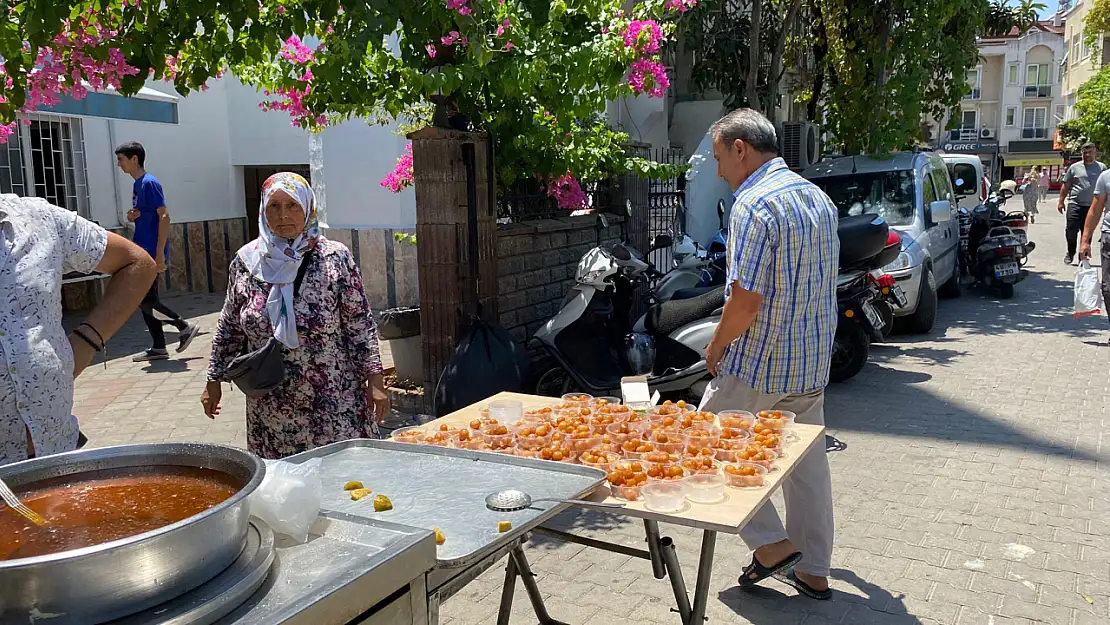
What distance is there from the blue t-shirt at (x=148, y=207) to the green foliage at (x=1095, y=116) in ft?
103

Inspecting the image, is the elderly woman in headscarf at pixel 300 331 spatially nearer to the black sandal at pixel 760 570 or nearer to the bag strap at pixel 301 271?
the bag strap at pixel 301 271

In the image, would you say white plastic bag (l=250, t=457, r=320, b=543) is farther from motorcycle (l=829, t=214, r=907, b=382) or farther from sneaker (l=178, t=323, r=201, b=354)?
sneaker (l=178, t=323, r=201, b=354)

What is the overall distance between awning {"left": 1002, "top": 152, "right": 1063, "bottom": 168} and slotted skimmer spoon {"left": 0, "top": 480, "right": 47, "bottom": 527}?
76.1m

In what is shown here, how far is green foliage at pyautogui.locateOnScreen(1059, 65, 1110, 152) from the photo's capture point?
111 ft

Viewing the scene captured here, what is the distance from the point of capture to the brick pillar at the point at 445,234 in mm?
6660

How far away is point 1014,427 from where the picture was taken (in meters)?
6.76

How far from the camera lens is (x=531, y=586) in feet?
11.9

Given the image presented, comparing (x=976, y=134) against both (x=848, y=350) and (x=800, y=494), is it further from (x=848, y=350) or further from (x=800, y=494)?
(x=800, y=494)

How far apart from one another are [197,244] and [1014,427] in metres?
12.3

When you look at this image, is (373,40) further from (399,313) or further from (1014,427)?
(1014,427)

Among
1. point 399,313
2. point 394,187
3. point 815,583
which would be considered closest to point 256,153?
point 394,187

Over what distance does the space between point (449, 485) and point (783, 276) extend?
1.87 metres

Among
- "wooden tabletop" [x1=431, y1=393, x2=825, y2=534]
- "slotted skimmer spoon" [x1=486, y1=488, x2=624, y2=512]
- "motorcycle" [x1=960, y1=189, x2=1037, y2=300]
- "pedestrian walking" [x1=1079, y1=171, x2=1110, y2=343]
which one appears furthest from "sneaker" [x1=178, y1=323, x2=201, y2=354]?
"motorcycle" [x1=960, y1=189, x2=1037, y2=300]

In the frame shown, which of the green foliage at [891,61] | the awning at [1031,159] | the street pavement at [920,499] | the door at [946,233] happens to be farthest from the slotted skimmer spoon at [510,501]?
the awning at [1031,159]
